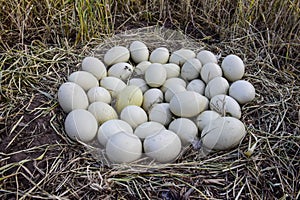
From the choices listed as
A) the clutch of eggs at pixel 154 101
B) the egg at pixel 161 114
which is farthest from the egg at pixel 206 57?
the egg at pixel 161 114

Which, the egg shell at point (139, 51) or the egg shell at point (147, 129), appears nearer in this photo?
the egg shell at point (147, 129)

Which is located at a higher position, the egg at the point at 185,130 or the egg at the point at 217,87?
the egg at the point at 217,87

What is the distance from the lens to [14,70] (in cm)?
136

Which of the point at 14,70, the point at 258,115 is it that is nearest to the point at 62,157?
the point at 14,70

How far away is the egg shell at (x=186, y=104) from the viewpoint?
4.01ft

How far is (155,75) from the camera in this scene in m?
1.33

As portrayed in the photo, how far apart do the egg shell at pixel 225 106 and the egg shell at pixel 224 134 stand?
0.23 ft

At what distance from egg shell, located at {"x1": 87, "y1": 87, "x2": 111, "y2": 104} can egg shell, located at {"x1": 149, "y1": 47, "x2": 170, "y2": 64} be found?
0.80 ft

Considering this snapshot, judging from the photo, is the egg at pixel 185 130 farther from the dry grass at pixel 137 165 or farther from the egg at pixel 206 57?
the egg at pixel 206 57

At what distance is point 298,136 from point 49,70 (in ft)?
2.74

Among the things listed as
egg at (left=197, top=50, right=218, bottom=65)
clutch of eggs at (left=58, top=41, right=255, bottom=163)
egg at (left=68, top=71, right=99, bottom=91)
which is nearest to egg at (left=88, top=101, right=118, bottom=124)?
clutch of eggs at (left=58, top=41, right=255, bottom=163)

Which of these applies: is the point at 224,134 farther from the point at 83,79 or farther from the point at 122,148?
the point at 83,79

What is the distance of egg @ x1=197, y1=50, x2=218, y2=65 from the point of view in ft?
4.60

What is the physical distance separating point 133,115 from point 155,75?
186mm
